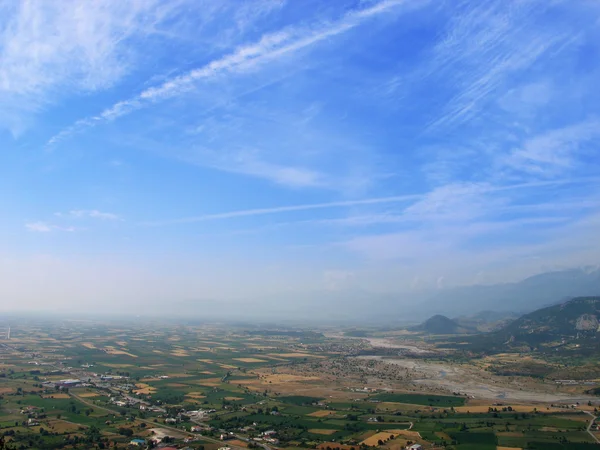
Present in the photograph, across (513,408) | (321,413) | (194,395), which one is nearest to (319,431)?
(321,413)

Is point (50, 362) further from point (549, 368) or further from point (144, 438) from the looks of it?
point (549, 368)

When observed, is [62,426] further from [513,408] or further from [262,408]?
[513,408]

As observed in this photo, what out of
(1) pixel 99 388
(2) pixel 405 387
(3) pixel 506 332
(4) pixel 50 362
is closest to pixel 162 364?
(4) pixel 50 362

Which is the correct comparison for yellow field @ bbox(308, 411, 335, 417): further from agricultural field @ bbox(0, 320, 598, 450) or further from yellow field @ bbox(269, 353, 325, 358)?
yellow field @ bbox(269, 353, 325, 358)

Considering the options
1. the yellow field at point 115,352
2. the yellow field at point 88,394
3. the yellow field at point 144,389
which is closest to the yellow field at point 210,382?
the yellow field at point 144,389

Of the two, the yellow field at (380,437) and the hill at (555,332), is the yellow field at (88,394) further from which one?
the hill at (555,332)

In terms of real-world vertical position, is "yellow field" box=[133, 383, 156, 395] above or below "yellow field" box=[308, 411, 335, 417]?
above

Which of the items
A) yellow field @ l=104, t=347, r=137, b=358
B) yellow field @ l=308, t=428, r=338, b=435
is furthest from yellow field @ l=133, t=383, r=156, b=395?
yellow field @ l=104, t=347, r=137, b=358
